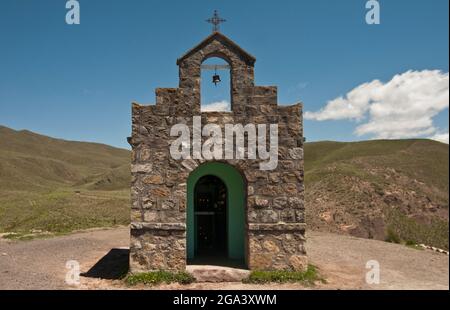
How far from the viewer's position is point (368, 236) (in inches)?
848

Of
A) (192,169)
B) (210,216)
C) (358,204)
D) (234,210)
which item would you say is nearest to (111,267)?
(210,216)

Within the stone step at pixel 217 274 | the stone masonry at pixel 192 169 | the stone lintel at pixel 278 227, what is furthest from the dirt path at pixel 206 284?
the stone lintel at pixel 278 227

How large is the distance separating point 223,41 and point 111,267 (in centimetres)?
824

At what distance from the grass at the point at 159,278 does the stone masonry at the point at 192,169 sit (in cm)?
17

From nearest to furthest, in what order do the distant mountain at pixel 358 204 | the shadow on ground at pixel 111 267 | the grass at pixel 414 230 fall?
the shadow on ground at pixel 111 267, the grass at pixel 414 230, the distant mountain at pixel 358 204

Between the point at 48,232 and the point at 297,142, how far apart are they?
15.5 m

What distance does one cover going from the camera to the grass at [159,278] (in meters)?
9.15

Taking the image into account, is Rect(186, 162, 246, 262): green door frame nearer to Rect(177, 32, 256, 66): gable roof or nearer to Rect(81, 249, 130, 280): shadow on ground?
Rect(81, 249, 130, 280): shadow on ground

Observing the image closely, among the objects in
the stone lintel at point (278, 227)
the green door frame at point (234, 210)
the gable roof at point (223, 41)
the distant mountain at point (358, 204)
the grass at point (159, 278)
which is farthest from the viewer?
the distant mountain at point (358, 204)

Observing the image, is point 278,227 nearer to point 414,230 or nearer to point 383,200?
point 414,230

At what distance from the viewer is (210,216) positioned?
39.9 ft

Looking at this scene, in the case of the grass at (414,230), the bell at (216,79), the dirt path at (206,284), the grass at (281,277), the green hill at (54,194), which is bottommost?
the grass at (414,230)

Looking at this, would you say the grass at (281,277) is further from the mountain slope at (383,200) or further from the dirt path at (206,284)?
the mountain slope at (383,200)
